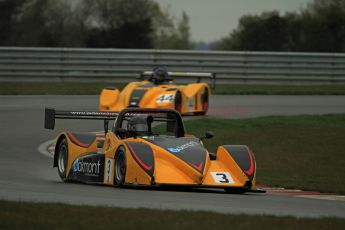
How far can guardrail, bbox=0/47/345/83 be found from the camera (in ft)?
103

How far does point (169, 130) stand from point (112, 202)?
4.01 metres

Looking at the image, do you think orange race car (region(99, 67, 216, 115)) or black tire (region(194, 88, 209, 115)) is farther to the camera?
black tire (region(194, 88, 209, 115))

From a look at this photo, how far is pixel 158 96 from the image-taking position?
80.5 feet


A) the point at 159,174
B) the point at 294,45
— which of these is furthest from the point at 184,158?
the point at 294,45

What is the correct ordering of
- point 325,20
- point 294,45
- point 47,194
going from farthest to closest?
point 294,45, point 325,20, point 47,194

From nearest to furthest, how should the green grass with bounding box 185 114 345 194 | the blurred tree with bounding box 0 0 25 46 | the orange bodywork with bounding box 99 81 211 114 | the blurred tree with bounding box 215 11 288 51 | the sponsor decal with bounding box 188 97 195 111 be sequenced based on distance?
the green grass with bounding box 185 114 345 194
the orange bodywork with bounding box 99 81 211 114
the sponsor decal with bounding box 188 97 195 111
the blurred tree with bounding box 0 0 25 46
the blurred tree with bounding box 215 11 288 51

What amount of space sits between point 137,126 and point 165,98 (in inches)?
426

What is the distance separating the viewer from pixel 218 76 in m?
32.8

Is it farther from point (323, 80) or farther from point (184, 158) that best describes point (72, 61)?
point (184, 158)

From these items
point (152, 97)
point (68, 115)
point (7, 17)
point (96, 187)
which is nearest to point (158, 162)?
point (96, 187)

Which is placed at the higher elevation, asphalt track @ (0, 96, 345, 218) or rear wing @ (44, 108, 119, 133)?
rear wing @ (44, 108, 119, 133)

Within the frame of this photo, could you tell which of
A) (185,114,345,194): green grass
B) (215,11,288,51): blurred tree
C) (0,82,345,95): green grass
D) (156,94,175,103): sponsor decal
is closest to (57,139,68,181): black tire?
(185,114,345,194): green grass

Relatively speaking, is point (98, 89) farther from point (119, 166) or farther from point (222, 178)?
point (222, 178)

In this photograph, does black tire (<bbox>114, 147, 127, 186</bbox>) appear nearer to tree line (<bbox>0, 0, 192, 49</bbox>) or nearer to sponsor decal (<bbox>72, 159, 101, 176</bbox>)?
sponsor decal (<bbox>72, 159, 101, 176</bbox>)
